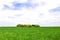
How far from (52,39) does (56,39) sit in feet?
1.14

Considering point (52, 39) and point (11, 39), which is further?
point (52, 39)

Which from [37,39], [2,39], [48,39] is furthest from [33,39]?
[2,39]

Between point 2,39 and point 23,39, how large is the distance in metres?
1.41

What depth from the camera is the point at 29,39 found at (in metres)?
11.5

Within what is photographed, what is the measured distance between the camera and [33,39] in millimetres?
11570

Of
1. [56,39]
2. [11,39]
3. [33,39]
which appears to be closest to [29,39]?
[33,39]

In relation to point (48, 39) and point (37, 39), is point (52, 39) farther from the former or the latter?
point (37, 39)

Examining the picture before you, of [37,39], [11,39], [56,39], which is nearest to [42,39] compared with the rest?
[37,39]

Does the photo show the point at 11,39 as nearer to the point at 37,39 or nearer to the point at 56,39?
the point at 37,39

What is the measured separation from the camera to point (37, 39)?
456 inches

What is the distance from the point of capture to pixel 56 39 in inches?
478

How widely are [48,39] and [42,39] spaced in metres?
0.53

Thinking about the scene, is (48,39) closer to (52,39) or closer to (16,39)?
(52,39)

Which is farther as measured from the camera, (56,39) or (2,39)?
(56,39)
